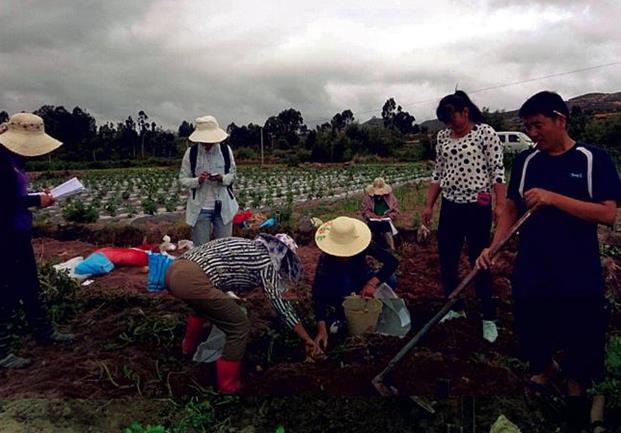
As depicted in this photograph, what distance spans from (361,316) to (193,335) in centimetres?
82

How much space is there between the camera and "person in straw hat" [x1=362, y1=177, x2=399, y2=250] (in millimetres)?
4773

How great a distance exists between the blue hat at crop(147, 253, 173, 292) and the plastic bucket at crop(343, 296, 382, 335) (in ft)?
5.81

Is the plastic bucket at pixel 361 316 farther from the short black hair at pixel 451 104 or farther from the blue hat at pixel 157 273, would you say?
the blue hat at pixel 157 273

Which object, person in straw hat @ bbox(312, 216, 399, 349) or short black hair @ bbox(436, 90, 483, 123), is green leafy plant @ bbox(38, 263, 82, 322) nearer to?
person in straw hat @ bbox(312, 216, 399, 349)

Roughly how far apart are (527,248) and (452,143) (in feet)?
3.40

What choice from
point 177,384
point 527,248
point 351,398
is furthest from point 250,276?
Result: point 527,248

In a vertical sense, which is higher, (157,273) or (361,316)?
(361,316)

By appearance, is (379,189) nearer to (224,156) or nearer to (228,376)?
(224,156)

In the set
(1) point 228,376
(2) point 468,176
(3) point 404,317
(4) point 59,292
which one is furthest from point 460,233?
(4) point 59,292

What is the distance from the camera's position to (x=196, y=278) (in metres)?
2.27

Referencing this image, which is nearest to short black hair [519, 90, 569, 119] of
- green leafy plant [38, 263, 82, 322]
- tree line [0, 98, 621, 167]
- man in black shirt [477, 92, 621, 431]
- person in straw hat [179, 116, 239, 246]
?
man in black shirt [477, 92, 621, 431]

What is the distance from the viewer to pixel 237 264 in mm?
2338

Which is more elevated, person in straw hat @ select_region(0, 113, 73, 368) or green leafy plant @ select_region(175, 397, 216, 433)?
person in straw hat @ select_region(0, 113, 73, 368)

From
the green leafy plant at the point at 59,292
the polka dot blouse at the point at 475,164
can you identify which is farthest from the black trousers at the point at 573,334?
the green leafy plant at the point at 59,292
